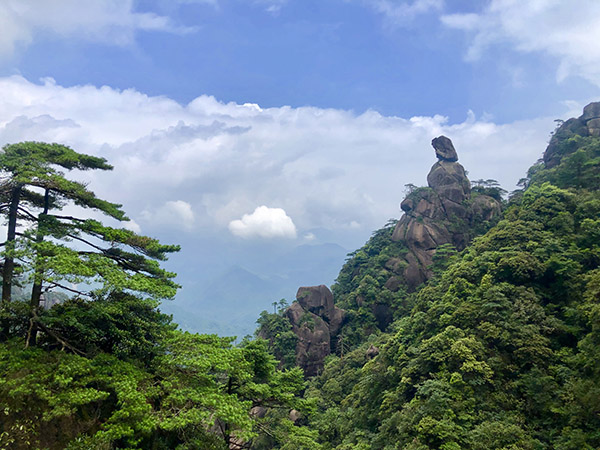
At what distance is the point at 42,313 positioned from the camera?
26.0ft

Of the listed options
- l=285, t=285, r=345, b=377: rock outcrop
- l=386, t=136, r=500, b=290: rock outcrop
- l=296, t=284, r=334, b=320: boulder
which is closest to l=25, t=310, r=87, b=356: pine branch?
l=285, t=285, r=345, b=377: rock outcrop

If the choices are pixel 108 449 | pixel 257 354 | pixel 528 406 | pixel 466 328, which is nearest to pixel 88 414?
pixel 108 449

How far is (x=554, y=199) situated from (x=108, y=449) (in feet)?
90.1

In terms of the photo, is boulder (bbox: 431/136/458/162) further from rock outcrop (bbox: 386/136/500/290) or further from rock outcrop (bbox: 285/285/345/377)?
rock outcrop (bbox: 285/285/345/377)

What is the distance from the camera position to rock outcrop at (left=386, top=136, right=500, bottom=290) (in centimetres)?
3772

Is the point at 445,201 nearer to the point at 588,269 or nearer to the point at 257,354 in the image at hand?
the point at 588,269

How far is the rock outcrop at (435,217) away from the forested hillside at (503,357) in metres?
12.5

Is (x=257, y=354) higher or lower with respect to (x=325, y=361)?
higher

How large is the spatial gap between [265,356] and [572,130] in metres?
Answer: 50.8

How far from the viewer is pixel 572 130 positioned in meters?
42.8

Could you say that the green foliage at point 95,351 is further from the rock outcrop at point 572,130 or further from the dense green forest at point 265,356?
the rock outcrop at point 572,130

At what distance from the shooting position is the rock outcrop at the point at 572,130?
39500mm

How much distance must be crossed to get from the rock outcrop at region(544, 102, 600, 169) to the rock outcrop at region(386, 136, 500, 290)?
342 inches

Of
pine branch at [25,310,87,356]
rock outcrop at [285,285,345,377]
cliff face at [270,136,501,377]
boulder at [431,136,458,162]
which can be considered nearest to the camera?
pine branch at [25,310,87,356]
